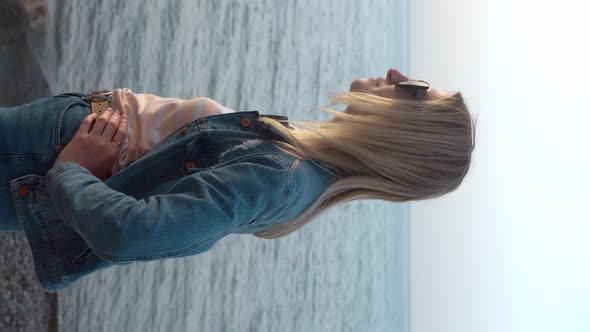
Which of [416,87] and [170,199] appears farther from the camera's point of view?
[416,87]

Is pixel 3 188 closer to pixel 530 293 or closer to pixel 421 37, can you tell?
pixel 530 293

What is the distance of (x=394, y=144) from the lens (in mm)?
837

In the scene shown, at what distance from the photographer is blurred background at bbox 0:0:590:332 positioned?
1.67m

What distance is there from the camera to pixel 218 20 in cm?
201

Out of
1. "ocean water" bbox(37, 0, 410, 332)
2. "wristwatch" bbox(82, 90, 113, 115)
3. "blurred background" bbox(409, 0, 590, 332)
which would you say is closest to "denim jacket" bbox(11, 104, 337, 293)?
"wristwatch" bbox(82, 90, 113, 115)

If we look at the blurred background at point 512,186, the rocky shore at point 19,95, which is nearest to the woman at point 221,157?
the blurred background at point 512,186

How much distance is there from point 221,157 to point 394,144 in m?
0.23

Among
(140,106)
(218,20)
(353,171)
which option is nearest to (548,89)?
(218,20)

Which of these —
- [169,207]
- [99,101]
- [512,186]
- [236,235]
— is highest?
[99,101]

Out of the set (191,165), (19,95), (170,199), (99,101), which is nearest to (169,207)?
(170,199)

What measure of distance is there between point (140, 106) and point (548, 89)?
4.21 ft

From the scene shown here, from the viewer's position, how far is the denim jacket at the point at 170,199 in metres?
0.67

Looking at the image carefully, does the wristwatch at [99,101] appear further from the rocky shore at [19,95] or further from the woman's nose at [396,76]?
the rocky shore at [19,95]

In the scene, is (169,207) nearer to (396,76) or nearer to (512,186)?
(396,76)
